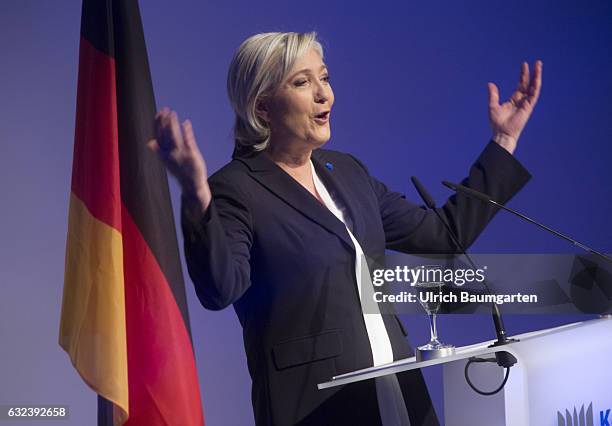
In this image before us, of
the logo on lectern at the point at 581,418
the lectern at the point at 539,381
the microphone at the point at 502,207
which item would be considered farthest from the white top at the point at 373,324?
the logo on lectern at the point at 581,418

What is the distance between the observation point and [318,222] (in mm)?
2084

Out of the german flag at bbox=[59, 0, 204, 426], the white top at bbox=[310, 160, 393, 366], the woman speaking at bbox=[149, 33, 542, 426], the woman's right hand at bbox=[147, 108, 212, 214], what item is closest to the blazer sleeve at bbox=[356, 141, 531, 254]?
the woman speaking at bbox=[149, 33, 542, 426]

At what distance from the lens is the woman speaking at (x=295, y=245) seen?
1.95m

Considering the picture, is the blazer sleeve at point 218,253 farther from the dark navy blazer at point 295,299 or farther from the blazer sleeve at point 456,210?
the blazer sleeve at point 456,210

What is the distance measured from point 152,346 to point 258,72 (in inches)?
31.6

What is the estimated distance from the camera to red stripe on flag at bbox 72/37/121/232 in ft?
7.63

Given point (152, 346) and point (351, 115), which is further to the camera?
point (351, 115)

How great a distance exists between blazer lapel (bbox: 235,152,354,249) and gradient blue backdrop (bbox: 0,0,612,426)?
96cm

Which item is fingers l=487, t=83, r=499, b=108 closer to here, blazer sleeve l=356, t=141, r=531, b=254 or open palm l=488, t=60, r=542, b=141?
open palm l=488, t=60, r=542, b=141

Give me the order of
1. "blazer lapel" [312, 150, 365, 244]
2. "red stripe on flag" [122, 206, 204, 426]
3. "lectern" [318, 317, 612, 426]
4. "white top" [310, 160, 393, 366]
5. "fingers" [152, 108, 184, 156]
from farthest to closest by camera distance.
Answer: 1. "red stripe on flag" [122, 206, 204, 426]
2. "blazer lapel" [312, 150, 365, 244]
3. "white top" [310, 160, 393, 366]
4. "lectern" [318, 317, 612, 426]
5. "fingers" [152, 108, 184, 156]

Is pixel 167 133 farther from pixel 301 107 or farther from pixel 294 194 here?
A: pixel 301 107

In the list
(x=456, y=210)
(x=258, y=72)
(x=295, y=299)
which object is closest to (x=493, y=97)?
(x=456, y=210)

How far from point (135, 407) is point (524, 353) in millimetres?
1092

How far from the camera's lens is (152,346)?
91.4 inches
